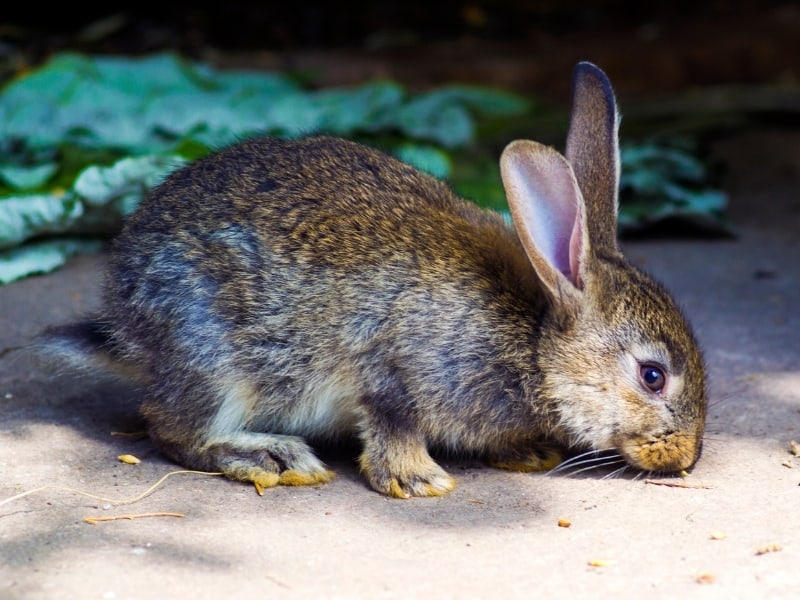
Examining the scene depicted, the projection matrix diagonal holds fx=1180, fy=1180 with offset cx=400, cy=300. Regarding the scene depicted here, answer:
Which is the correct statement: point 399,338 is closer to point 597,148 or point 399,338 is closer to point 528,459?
point 528,459

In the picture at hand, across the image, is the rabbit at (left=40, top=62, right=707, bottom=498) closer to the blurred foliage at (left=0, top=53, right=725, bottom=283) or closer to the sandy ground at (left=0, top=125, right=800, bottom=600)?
the sandy ground at (left=0, top=125, right=800, bottom=600)

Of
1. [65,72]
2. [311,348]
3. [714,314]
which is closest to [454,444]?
[311,348]

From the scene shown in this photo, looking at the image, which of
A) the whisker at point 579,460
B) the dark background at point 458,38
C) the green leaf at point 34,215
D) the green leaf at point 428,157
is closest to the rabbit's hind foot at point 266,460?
the whisker at point 579,460

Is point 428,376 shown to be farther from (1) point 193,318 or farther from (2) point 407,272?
(1) point 193,318

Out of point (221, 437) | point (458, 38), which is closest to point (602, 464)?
point (221, 437)

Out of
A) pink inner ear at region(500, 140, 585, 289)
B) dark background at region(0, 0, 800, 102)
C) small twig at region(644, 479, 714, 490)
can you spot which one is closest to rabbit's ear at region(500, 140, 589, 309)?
pink inner ear at region(500, 140, 585, 289)
